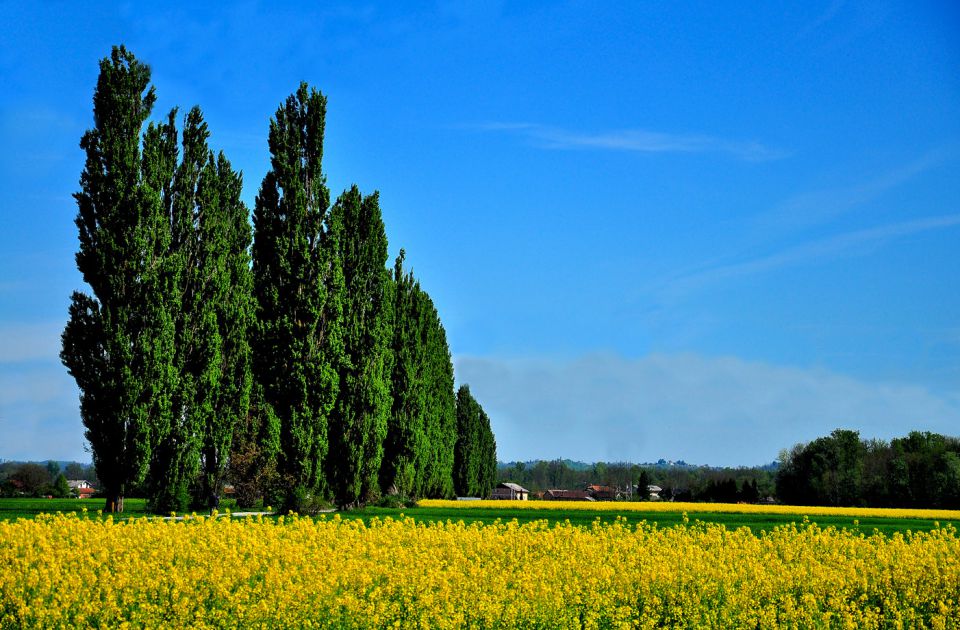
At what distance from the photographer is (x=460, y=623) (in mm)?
9594

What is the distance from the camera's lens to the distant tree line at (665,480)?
7788cm

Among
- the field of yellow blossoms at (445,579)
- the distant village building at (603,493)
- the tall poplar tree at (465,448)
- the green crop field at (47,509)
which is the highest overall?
the tall poplar tree at (465,448)

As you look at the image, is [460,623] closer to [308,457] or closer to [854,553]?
[854,553]

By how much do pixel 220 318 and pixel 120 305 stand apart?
222 inches

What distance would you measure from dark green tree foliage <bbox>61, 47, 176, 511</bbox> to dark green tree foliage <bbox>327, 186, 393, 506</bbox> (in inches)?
273

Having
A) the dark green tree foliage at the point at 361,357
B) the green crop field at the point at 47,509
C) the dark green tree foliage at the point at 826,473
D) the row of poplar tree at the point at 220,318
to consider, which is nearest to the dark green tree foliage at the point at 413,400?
the dark green tree foliage at the point at 361,357

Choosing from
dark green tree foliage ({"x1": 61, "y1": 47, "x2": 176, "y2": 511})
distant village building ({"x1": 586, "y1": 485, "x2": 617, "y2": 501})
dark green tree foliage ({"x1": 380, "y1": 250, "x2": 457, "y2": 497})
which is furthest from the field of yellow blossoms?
distant village building ({"x1": 586, "y1": 485, "x2": 617, "y2": 501})

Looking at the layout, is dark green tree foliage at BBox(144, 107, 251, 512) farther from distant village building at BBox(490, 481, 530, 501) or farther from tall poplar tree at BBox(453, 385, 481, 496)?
distant village building at BBox(490, 481, 530, 501)

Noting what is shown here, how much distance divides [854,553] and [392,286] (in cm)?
2481

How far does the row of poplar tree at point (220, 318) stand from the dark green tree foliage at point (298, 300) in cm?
5

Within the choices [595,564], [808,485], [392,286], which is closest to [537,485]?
[808,485]

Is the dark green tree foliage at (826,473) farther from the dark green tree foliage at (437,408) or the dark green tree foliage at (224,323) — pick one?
the dark green tree foliage at (224,323)

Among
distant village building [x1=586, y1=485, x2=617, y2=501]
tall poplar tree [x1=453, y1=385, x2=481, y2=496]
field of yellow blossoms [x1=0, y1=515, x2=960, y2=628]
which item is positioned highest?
tall poplar tree [x1=453, y1=385, x2=481, y2=496]

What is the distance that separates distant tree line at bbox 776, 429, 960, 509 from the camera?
6569 centimetres
